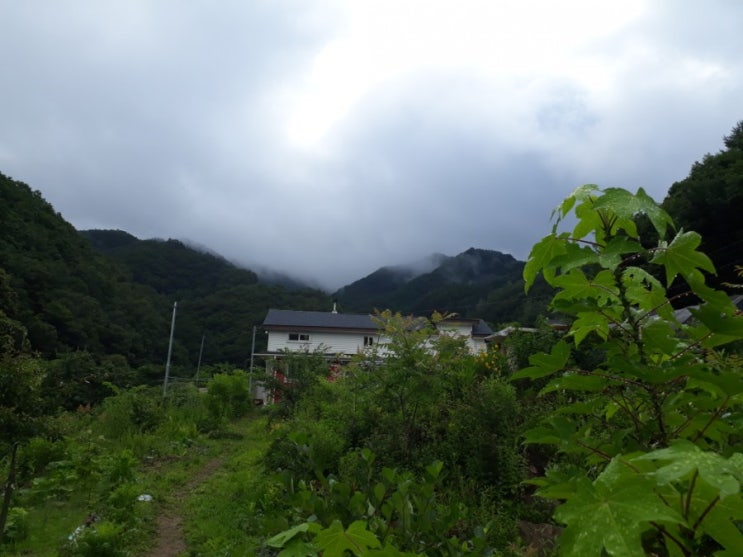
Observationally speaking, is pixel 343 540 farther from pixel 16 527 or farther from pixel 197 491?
pixel 197 491

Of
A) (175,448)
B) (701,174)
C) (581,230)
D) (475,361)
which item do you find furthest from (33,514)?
(701,174)

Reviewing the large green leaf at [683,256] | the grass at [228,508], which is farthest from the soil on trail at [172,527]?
the large green leaf at [683,256]

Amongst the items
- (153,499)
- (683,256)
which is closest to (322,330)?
(153,499)

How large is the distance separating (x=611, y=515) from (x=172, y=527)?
7.75m

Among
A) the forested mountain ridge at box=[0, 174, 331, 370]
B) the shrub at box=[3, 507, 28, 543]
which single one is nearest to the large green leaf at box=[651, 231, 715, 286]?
the shrub at box=[3, 507, 28, 543]

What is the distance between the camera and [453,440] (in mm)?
6762

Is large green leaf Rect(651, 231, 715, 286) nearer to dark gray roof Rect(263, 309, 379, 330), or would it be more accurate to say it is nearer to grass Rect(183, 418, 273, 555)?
grass Rect(183, 418, 273, 555)

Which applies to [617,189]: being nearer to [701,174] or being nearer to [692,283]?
[692,283]

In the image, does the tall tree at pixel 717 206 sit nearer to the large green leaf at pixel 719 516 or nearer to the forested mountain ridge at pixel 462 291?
the forested mountain ridge at pixel 462 291

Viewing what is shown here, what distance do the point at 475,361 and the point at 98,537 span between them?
6450mm

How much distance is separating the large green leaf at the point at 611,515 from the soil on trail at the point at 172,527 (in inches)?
255

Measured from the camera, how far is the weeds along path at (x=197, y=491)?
6336mm

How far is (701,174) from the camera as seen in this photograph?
90.7 feet

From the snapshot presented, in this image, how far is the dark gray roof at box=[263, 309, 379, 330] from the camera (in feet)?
112
